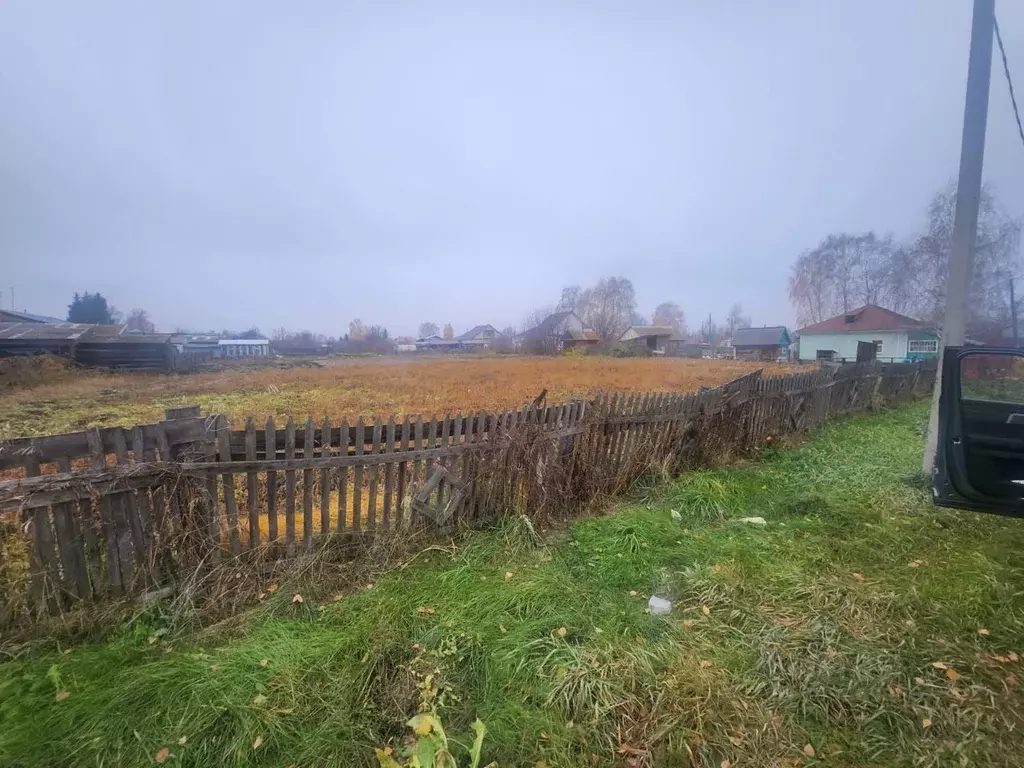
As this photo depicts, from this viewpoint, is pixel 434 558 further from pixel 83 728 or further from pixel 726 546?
pixel 726 546

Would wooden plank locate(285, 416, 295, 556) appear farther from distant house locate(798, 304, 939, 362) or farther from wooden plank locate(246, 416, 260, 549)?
distant house locate(798, 304, 939, 362)

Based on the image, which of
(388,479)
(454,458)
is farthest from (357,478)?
(454,458)

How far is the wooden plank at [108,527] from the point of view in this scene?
289cm

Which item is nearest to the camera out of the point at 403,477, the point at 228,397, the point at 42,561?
the point at 42,561

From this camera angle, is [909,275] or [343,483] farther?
[909,275]

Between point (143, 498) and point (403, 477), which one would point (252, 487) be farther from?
point (403, 477)

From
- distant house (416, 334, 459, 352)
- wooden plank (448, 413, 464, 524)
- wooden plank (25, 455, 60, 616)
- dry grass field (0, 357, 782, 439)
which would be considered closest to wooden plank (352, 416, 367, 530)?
wooden plank (448, 413, 464, 524)

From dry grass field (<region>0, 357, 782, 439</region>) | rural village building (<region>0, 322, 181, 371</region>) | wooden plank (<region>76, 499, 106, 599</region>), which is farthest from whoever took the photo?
rural village building (<region>0, 322, 181, 371</region>)

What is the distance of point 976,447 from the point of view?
4078mm

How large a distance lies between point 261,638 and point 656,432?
16.8 feet

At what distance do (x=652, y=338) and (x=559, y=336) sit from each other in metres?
18.2

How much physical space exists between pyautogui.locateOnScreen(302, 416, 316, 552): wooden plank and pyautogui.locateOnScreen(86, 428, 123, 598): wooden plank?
1.22 metres

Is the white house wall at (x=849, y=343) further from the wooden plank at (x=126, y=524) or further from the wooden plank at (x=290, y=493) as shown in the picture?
the wooden plank at (x=126, y=524)

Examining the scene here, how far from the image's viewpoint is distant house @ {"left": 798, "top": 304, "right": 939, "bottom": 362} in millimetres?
37344
